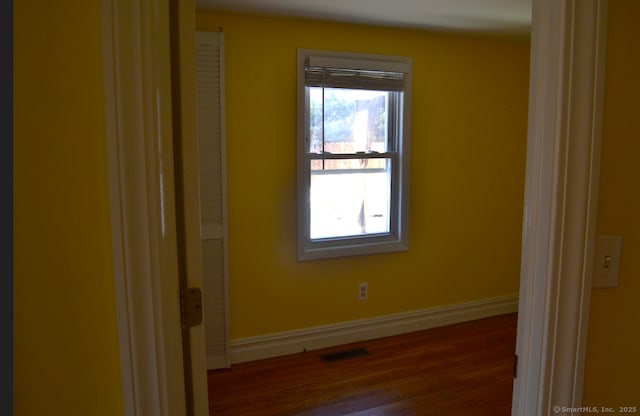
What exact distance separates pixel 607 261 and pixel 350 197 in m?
2.27

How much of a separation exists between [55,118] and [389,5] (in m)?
2.19

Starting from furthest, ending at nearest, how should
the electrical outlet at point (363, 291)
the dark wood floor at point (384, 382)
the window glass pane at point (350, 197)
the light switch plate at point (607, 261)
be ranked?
the electrical outlet at point (363, 291)
the window glass pane at point (350, 197)
the dark wood floor at point (384, 382)
the light switch plate at point (607, 261)

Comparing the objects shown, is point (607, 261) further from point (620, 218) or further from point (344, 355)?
point (344, 355)

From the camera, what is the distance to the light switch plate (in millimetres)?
1001

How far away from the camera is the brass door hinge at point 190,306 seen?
89 cm

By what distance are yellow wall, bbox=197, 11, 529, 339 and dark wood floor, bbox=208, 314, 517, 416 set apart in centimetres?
29

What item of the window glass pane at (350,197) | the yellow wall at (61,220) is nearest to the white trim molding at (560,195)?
the yellow wall at (61,220)

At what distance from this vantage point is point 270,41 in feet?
9.23

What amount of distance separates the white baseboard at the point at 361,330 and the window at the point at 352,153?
55cm

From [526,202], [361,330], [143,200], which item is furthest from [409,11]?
[143,200]

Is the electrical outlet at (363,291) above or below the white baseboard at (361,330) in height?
above

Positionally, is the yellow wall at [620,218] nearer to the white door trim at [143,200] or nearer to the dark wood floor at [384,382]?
the white door trim at [143,200]

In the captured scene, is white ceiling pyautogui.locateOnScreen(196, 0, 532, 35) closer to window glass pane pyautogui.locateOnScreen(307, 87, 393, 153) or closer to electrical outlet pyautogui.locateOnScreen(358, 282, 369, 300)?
window glass pane pyautogui.locateOnScreen(307, 87, 393, 153)

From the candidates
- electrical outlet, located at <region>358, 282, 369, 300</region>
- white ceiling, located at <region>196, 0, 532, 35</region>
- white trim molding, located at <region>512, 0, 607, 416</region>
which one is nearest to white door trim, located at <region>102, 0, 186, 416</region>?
white trim molding, located at <region>512, 0, 607, 416</region>
